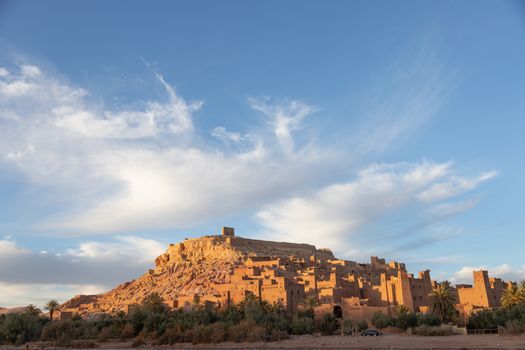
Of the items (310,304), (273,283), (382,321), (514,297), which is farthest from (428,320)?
(273,283)

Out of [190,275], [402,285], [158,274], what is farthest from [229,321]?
[158,274]

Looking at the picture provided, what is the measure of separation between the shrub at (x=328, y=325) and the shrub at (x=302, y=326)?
0.85m

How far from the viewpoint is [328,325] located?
4406cm

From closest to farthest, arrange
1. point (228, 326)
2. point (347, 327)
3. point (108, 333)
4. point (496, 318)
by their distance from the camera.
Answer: point (496, 318), point (228, 326), point (108, 333), point (347, 327)

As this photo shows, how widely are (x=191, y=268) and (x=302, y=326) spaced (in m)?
56.4

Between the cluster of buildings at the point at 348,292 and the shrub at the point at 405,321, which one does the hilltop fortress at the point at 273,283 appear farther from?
the shrub at the point at 405,321

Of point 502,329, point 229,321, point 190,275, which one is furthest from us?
point 190,275

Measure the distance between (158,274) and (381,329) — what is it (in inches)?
2580

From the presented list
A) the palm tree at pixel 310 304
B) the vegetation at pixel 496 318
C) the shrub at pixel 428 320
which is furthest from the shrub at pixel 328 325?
the vegetation at pixel 496 318

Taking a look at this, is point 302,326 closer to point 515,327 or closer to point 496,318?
point 496,318

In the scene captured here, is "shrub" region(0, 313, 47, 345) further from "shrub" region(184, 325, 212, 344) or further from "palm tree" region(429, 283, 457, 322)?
"palm tree" region(429, 283, 457, 322)

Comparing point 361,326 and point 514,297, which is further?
point 514,297

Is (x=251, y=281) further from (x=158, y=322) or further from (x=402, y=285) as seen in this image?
(x=158, y=322)

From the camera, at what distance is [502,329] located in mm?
35125
